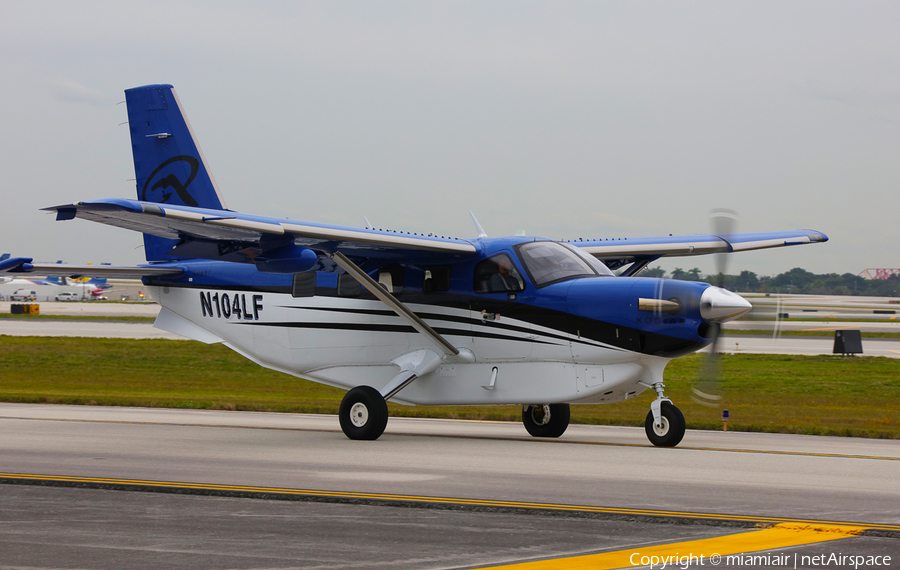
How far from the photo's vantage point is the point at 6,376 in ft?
104

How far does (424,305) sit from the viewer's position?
14.7 m

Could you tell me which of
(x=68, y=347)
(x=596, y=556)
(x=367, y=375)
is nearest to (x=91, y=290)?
(x=68, y=347)

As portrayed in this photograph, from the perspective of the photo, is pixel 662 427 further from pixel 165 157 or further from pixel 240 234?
pixel 165 157

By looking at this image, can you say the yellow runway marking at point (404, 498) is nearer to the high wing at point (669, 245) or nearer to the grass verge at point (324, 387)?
the high wing at point (669, 245)

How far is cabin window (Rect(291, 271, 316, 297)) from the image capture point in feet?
52.4

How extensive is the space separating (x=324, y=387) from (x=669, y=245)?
18638 mm

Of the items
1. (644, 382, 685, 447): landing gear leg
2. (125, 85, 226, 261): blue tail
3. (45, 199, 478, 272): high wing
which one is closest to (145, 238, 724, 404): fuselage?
(644, 382, 685, 447): landing gear leg

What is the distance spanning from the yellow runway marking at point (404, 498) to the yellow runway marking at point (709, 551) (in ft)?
0.94

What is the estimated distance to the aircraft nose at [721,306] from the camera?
37.9 feet

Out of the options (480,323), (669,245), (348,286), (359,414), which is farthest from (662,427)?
(348,286)

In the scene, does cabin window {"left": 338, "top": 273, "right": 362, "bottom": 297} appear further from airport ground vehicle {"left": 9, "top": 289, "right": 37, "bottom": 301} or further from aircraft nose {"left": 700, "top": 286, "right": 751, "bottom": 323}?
airport ground vehicle {"left": 9, "top": 289, "right": 37, "bottom": 301}

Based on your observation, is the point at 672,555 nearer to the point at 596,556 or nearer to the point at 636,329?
the point at 596,556

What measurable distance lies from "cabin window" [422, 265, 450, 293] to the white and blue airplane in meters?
0.03

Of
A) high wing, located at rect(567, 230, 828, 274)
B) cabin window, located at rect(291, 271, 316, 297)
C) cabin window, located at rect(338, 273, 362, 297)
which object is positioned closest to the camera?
cabin window, located at rect(338, 273, 362, 297)
